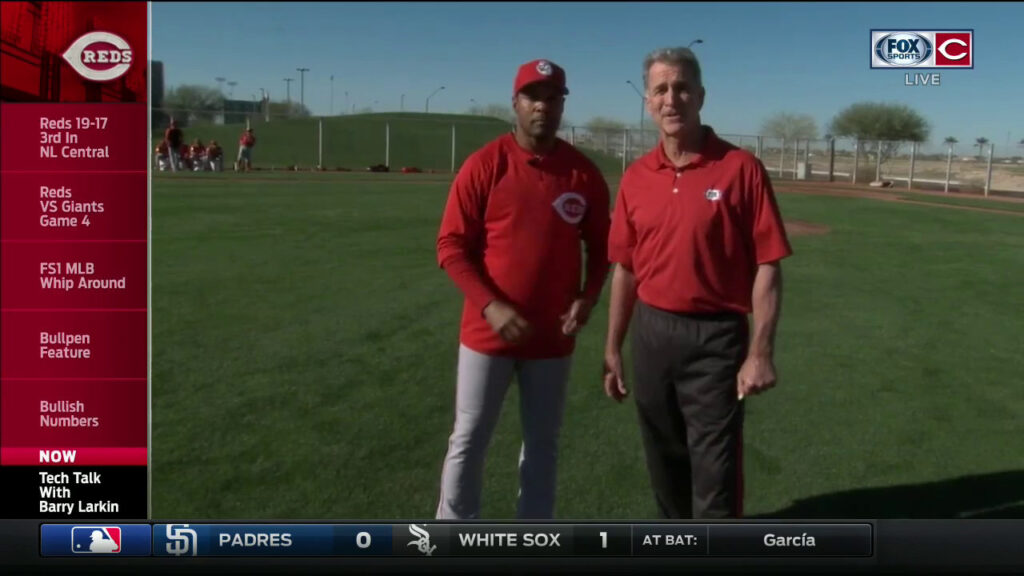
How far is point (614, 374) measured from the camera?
8.84 feet

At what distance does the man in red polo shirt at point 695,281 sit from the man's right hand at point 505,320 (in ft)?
0.97

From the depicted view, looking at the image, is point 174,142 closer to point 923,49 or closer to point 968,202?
point 923,49

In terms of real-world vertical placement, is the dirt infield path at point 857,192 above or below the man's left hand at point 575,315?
above

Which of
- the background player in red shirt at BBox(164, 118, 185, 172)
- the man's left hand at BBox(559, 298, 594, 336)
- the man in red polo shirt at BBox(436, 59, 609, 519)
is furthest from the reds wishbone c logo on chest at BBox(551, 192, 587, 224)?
the background player in red shirt at BBox(164, 118, 185, 172)

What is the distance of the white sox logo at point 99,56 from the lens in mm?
2141

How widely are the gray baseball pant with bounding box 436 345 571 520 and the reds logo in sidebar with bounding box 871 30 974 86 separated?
1.21 meters

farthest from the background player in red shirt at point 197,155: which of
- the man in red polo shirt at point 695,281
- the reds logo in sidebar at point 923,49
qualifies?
the reds logo in sidebar at point 923,49

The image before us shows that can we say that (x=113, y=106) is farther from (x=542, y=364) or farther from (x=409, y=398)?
(x=409, y=398)

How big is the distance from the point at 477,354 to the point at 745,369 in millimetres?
802

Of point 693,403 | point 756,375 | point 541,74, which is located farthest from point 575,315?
point 541,74

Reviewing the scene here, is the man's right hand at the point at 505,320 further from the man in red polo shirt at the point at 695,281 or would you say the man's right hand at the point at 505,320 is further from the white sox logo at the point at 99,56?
the white sox logo at the point at 99,56

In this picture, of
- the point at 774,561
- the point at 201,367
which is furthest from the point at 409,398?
the point at 774,561

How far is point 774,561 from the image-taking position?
2.10 m

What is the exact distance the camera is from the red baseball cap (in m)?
2.28
